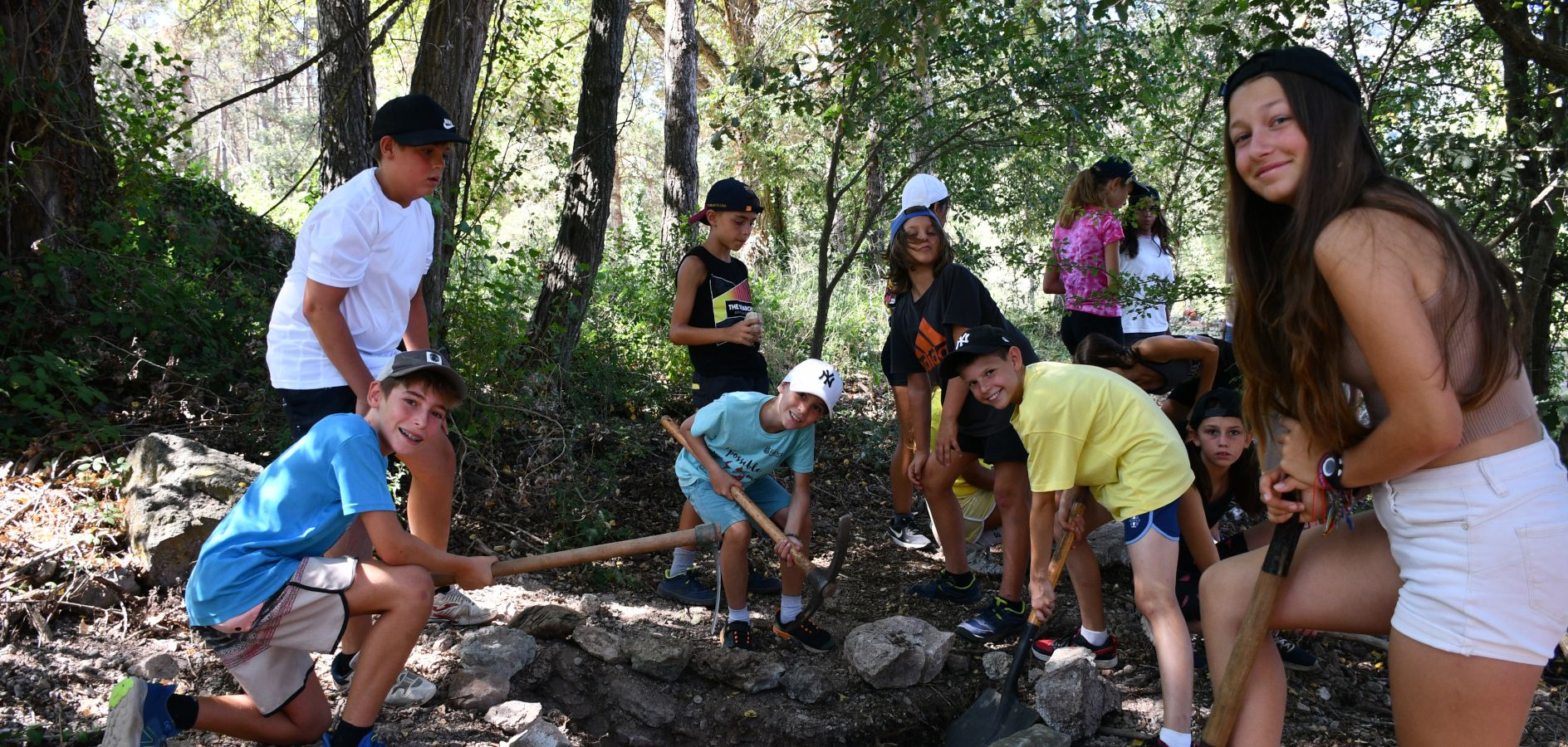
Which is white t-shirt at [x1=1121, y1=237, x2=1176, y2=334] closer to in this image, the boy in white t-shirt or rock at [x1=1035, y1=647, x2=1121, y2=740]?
rock at [x1=1035, y1=647, x2=1121, y2=740]

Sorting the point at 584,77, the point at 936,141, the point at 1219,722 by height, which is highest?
the point at 584,77

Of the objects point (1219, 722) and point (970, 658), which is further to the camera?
point (970, 658)

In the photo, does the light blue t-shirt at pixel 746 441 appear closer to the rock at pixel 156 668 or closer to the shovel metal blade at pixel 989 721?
the shovel metal blade at pixel 989 721

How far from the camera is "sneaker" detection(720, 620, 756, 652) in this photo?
4.08 m

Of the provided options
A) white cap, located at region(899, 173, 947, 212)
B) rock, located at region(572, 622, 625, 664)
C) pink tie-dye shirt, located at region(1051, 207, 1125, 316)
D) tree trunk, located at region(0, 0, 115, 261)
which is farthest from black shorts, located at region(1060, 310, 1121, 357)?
tree trunk, located at region(0, 0, 115, 261)

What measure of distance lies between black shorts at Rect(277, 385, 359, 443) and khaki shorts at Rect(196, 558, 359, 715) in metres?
0.65

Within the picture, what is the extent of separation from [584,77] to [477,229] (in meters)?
1.83

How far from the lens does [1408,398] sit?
187 cm

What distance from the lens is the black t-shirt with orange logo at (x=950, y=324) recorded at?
14.3 feet

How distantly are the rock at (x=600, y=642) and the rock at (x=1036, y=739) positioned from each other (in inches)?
56.8

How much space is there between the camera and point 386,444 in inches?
118

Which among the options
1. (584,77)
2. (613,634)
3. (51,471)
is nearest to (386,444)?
(613,634)

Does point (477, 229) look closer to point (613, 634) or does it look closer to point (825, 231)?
point (825, 231)

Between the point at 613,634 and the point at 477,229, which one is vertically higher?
the point at 477,229
